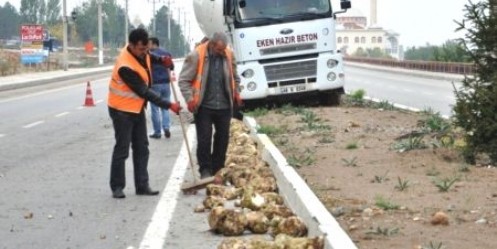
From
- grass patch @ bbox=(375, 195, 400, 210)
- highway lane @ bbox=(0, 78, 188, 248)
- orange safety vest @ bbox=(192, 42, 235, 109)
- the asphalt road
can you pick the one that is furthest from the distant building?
grass patch @ bbox=(375, 195, 400, 210)

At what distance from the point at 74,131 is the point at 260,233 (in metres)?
11.7

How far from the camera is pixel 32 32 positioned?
58.8 metres

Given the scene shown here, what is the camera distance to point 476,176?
9.45 meters

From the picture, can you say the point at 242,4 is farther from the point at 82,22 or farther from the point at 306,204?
the point at 82,22

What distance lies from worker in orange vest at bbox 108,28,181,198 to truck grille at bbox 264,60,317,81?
10.6 metres

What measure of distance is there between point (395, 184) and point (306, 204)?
189 centimetres

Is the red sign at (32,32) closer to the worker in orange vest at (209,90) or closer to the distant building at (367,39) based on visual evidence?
the worker in orange vest at (209,90)

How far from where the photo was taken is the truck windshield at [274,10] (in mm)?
20172

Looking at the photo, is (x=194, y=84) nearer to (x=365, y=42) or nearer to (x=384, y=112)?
(x=384, y=112)

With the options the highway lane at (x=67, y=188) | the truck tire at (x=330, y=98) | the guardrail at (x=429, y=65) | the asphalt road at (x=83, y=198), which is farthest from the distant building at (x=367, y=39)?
the asphalt road at (x=83, y=198)

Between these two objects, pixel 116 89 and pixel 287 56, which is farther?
pixel 287 56

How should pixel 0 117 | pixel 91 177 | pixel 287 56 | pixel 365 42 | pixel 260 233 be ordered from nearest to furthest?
pixel 260 233 → pixel 91 177 → pixel 287 56 → pixel 0 117 → pixel 365 42

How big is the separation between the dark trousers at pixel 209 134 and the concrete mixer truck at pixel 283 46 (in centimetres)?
945

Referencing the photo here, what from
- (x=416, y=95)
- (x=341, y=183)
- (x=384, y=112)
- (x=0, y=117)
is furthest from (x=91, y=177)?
(x=416, y=95)
